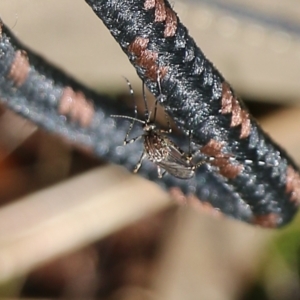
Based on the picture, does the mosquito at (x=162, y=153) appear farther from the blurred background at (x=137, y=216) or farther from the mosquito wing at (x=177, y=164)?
the blurred background at (x=137, y=216)

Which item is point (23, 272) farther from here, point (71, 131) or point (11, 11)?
point (11, 11)

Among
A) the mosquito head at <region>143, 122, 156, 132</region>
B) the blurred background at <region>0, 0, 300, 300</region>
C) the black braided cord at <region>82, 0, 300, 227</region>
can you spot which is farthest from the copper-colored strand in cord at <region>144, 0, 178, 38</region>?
the blurred background at <region>0, 0, 300, 300</region>

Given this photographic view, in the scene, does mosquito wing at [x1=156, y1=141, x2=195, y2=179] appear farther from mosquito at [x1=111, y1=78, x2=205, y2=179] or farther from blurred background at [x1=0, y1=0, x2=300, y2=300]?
blurred background at [x1=0, y1=0, x2=300, y2=300]

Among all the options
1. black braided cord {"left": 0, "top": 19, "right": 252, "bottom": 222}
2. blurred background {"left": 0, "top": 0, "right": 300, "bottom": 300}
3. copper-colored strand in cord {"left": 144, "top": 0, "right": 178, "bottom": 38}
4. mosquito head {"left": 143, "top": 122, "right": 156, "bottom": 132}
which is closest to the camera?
copper-colored strand in cord {"left": 144, "top": 0, "right": 178, "bottom": 38}

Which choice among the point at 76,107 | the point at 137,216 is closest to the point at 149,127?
the point at 76,107

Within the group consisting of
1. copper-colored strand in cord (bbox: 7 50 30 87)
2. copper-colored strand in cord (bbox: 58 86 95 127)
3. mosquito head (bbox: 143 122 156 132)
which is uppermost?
mosquito head (bbox: 143 122 156 132)

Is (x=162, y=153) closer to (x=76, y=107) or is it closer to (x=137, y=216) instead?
(x=76, y=107)

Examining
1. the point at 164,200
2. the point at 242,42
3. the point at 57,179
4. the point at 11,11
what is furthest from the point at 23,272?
the point at 11,11
